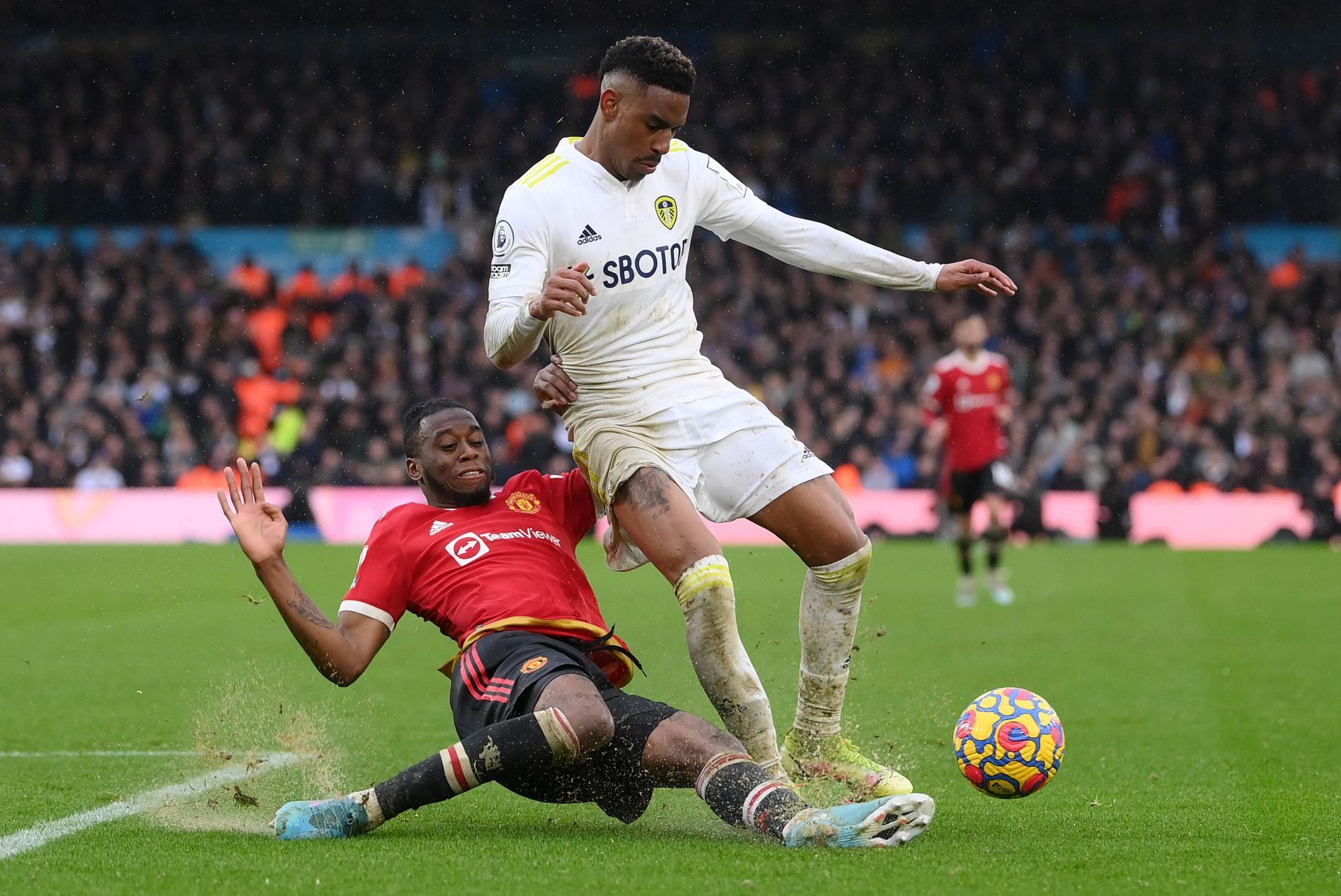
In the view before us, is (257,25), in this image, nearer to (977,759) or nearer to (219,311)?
(219,311)

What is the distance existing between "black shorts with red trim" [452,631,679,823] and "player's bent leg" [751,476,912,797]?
70 cm

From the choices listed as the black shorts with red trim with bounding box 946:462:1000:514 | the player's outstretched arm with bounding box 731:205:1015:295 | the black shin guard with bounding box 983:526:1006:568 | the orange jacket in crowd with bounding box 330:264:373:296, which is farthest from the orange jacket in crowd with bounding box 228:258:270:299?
the player's outstretched arm with bounding box 731:205:1015:295

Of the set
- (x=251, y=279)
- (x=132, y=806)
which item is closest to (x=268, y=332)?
(x=251, y=279)

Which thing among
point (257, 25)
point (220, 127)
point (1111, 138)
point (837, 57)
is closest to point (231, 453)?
point (220, 127)

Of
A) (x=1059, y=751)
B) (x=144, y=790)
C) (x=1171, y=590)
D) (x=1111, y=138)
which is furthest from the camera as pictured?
(x=1111, y=138)

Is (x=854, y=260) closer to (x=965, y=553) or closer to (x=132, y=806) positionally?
(x=132, y=806)

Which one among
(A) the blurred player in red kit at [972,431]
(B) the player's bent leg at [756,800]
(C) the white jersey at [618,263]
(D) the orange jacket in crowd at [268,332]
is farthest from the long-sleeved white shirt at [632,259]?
(D) the orange jacket in crowd at [268,332]

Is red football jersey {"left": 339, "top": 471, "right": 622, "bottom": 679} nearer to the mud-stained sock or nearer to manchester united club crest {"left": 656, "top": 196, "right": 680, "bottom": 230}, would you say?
the mud-stained sock

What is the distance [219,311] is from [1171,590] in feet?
46.7

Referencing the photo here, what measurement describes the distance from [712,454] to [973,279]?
1071mm

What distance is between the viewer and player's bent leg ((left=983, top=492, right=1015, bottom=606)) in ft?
46.3

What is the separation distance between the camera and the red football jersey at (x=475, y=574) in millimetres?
5223

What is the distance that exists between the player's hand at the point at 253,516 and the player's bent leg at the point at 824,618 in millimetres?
1545

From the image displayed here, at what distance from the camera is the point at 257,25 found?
27.5m
